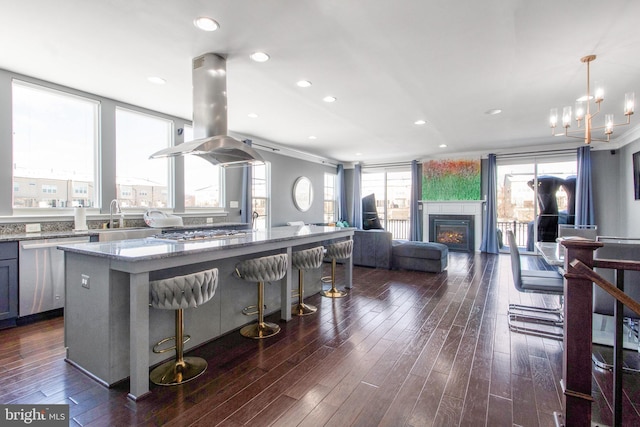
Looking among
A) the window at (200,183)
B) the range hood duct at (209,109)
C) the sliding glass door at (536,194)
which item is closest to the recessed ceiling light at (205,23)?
the range hood duct at (209,109)

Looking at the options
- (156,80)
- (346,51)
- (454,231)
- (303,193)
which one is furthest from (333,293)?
(454,231)

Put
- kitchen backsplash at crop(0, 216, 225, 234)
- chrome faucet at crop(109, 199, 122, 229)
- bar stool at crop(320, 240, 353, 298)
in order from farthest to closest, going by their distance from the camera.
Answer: chrome faucet at crop(109, 199, 122, 229)
bar stool at crop(320, 240, 353, 298)
kitchen backsplash at crop(0, 216, 225, 234)

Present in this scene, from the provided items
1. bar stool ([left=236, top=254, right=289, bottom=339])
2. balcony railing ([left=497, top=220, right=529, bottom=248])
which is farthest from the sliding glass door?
bar stool ([left=236, top=254, right=289, bottom=339])

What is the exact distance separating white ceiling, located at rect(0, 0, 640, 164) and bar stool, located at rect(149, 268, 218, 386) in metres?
1.96

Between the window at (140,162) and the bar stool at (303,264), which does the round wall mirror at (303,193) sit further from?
the bar stool at (303,264)

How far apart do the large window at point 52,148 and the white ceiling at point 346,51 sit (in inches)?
12.1

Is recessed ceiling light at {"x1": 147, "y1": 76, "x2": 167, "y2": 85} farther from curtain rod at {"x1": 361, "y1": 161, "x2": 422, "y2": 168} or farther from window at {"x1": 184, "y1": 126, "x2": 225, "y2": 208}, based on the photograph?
curtain rod at {"x1": 361, "y1": 161, "x2": 422, "y2": 168}

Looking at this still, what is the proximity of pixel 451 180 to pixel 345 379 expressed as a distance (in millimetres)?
7281

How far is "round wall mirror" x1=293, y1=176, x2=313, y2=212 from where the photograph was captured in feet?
25.5

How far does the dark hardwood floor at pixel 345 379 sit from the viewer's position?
70.0 inches

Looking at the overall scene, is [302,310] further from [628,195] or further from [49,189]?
[628,195]

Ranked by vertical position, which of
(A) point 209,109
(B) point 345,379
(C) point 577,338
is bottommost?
(B) point 345,379

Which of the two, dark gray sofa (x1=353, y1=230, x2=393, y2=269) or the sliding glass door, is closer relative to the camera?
dark gray sofa (x1=353, y1=230, x2=393, y2=269)

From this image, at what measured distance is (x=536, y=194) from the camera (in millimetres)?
7504
